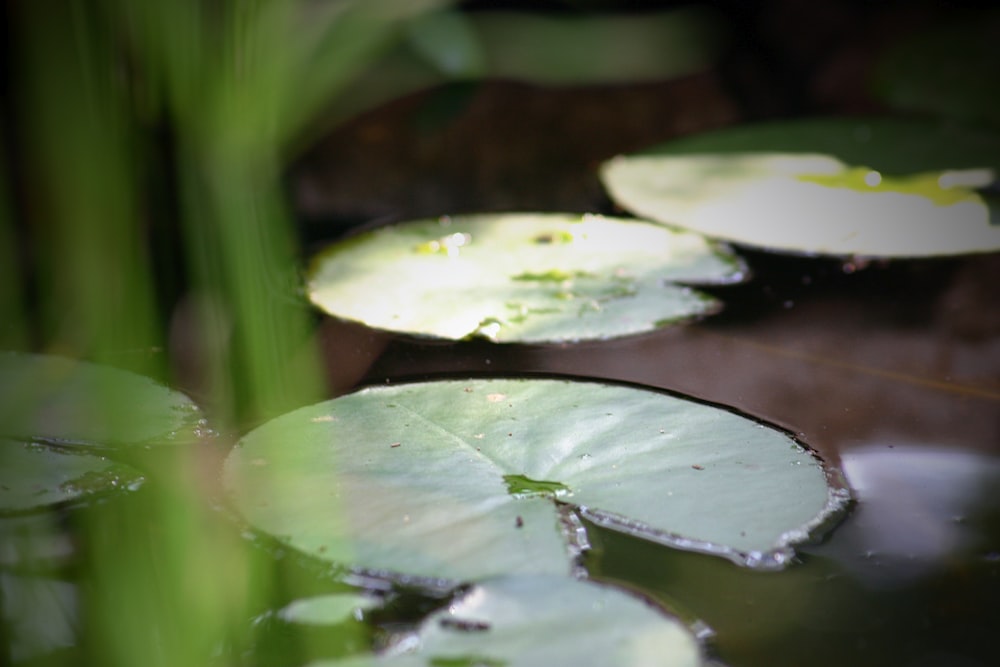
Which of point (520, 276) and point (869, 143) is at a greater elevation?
point (869, 143)

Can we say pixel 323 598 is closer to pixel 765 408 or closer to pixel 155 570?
pixel 155 570

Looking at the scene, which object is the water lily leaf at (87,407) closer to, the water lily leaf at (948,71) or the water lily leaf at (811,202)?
the water lily leaf at (811,202)

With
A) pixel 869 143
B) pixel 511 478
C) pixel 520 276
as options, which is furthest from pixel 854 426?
pixel 869 143

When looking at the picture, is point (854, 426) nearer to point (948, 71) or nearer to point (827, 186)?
point (827, 186)

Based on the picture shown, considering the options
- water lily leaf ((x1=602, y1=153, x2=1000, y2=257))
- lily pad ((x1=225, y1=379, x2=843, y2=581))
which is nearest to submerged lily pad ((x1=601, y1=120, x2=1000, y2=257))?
water lily leaf ((x1=602, y1=153, x2=1000, y2=257))

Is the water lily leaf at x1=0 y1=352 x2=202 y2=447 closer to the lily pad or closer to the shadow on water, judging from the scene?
the lily pad

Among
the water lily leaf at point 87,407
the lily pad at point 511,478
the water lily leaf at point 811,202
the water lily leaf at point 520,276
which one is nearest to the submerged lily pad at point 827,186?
the water lily leaf at point 811,202
